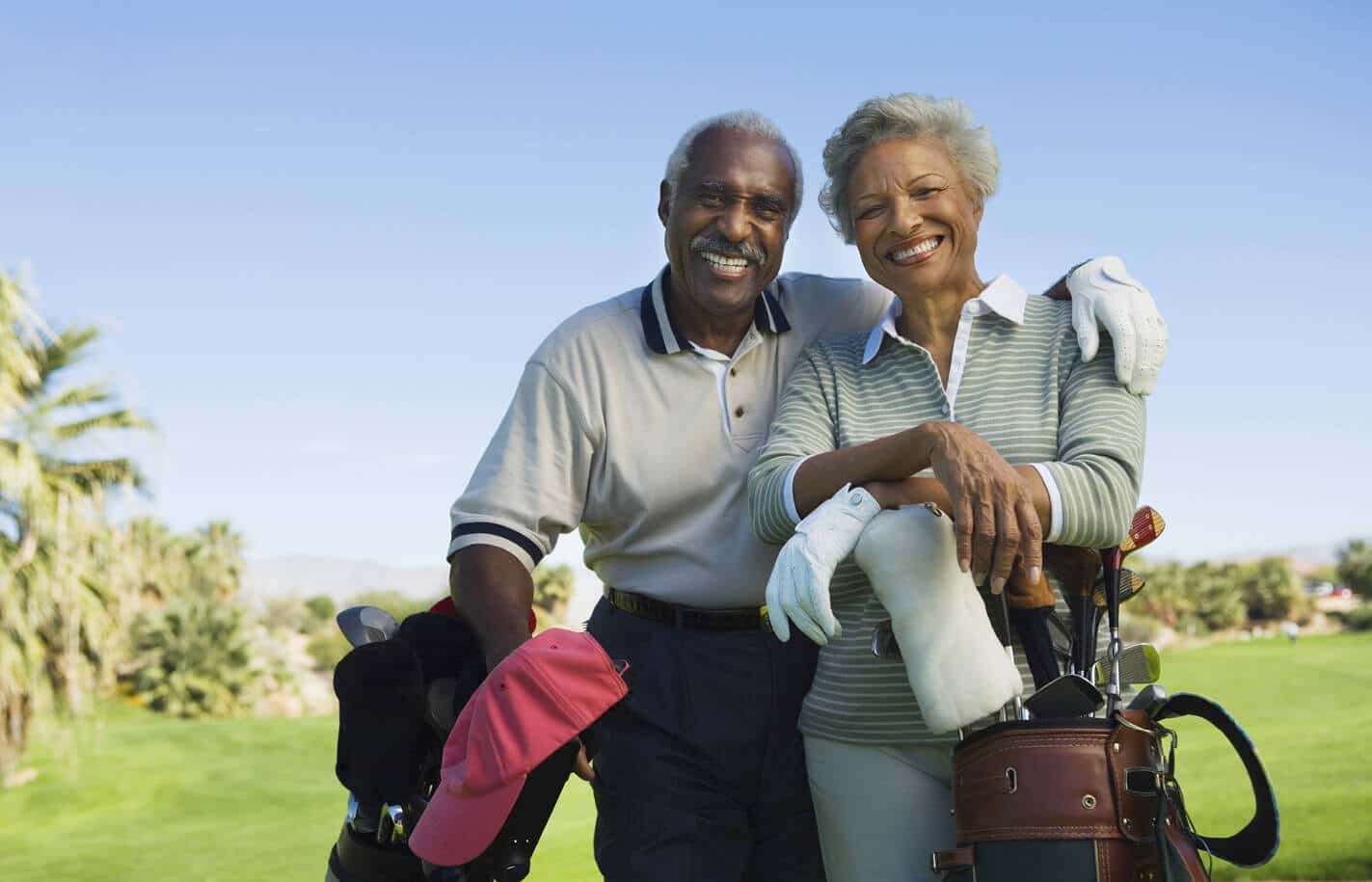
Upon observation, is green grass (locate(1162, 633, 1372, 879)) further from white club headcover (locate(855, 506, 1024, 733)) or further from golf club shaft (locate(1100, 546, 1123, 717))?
white club headcover (locate(855, 506, 1024, 733))

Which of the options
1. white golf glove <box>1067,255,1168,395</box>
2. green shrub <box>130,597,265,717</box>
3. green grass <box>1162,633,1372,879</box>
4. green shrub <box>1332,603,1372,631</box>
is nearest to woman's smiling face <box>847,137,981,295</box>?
white golf glove <box>1067,255,1168,395</box>

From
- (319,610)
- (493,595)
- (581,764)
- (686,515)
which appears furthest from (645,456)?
(319,610)

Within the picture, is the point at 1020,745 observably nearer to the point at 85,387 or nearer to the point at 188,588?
the point at 85,387

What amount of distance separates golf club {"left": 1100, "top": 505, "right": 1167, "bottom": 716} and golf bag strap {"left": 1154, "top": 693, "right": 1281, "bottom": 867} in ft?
0.35

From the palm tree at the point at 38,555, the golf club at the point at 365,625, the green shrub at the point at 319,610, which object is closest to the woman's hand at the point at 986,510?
the golf club at the point at 365,625

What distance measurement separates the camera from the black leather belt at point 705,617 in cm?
283

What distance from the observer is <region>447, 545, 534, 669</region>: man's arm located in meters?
2.59

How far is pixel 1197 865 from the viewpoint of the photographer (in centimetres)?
193

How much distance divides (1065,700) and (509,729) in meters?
0.87

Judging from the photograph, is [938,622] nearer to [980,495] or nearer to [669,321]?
[980,495]

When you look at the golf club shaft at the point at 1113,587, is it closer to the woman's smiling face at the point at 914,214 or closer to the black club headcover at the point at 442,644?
the woman's smiling face at the point at 914,214

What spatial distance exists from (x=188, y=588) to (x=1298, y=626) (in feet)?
80.6

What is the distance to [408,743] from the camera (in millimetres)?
2539

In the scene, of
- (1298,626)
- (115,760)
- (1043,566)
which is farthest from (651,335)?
(1298,626)
